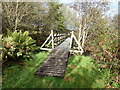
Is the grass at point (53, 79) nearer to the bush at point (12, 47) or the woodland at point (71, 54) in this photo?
the woodland at point (71, 54)

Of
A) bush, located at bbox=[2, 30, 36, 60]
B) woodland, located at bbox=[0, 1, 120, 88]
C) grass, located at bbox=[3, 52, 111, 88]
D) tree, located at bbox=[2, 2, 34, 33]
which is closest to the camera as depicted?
grass, located at bbox=[3, 52, 111, 88]

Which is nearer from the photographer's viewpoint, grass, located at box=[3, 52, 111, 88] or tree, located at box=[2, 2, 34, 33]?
grass, located at box=[3, 52, 111, 88]

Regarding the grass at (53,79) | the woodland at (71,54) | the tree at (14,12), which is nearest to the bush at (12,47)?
the woodland at (71,54)

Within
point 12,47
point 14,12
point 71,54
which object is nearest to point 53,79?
point 12,47

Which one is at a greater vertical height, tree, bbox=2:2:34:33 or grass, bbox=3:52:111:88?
tree, bbox=2:2:34:33

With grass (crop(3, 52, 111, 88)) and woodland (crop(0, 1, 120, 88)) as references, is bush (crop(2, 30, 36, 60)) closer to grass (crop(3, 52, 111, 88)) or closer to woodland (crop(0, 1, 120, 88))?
woodland (crop(0, 1, 120, 88))

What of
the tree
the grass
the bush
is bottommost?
the grass

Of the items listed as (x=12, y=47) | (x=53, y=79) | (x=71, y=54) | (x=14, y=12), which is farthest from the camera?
(x=14, y=12)

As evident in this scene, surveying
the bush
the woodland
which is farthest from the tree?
the bush

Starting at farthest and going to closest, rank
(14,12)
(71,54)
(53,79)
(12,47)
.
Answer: (14,12)
(71,54)
(12,47)
(53,79)

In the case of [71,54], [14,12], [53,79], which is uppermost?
[14,12]

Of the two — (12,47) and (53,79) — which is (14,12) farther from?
(53,79)

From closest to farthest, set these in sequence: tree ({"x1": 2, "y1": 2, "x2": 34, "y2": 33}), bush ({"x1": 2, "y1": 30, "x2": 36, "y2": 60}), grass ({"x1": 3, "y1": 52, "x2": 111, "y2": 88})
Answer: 1. grass ({"x1": 3, "y1": 52, "x2": 111, "y2": 88})
2. bush ({"x1": 2, "y1": 30, "x2": 36, "y2": 60})
3. tree ({"x1": 2, "y1": 2, "x2": 34, "y2": 33})

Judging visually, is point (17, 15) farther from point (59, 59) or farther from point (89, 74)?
point (89, 74)
